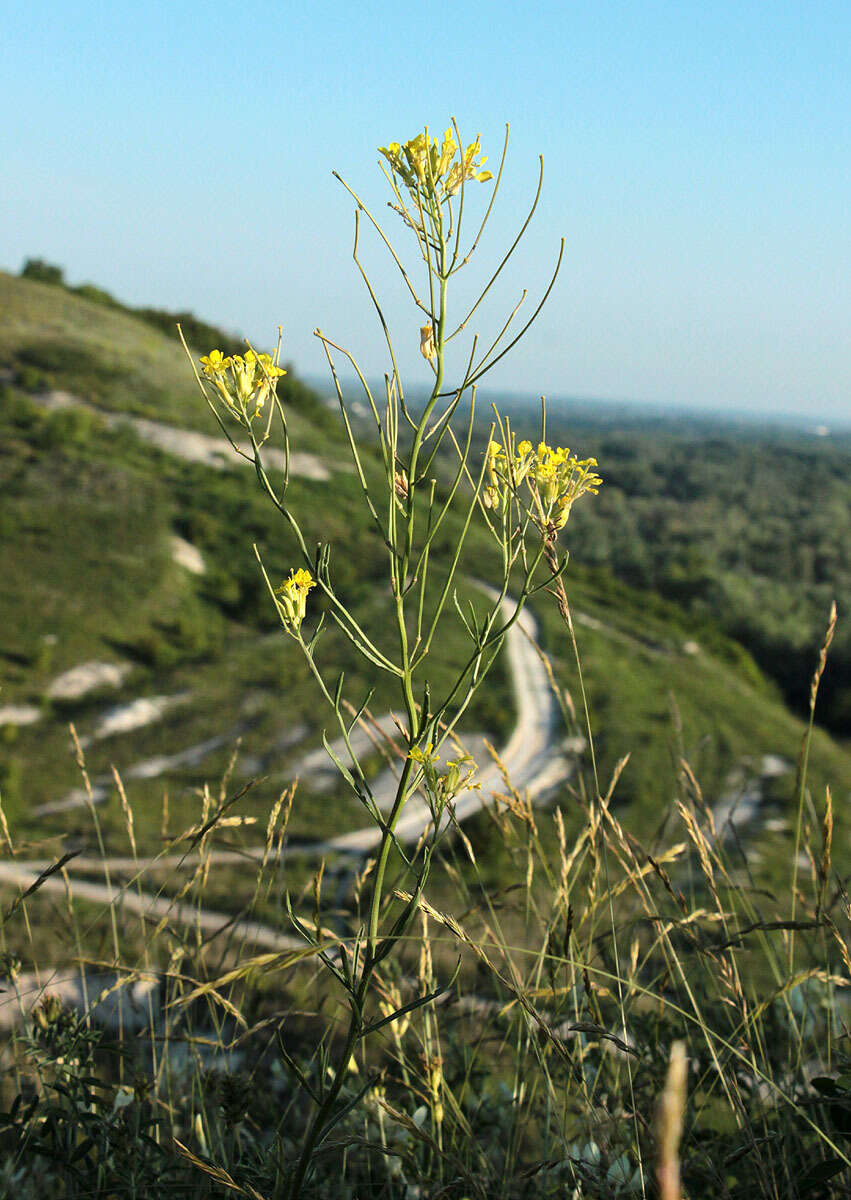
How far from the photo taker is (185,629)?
17.2 metres

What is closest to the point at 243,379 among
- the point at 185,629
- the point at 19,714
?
the point at 19,714

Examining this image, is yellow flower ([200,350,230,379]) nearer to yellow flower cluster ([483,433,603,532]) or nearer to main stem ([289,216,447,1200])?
main stem ([289,216,447,1200])

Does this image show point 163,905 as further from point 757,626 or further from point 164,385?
point 757,626

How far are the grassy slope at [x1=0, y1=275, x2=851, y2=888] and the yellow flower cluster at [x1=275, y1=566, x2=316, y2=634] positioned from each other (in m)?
9.37

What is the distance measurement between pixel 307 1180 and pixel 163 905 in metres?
7.20

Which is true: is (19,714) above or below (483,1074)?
below

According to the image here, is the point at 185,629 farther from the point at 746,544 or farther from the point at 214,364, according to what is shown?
the point at 746,544

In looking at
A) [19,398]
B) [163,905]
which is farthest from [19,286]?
[163,905]

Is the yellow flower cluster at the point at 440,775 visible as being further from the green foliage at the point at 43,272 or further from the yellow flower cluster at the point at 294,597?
the green foliage at the point at 43,272

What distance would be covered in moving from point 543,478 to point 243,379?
2.07 ft

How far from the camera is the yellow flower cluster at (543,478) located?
1725 millimetres

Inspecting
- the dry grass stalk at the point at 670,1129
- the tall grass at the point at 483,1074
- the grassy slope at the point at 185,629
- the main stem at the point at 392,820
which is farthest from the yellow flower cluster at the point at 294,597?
the grassy slope at the point at 185,629

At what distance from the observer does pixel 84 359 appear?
83.2ft

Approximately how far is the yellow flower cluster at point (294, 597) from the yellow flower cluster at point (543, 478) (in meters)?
0.40
